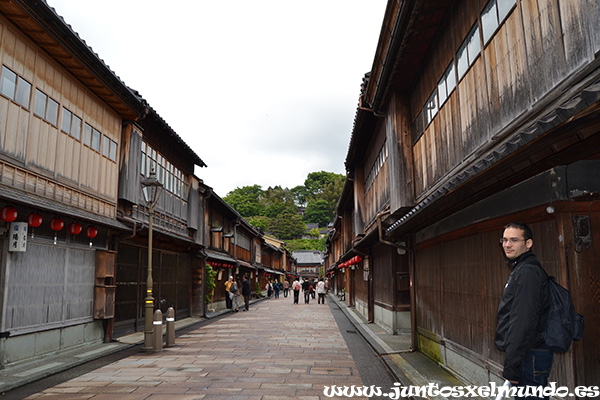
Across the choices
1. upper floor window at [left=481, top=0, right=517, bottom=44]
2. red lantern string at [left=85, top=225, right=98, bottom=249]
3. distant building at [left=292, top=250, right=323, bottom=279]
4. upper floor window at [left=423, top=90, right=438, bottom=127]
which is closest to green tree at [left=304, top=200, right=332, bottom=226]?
distant building at [left=292, top=250, right=323, bottom=279]

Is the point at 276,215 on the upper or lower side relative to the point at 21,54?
upper

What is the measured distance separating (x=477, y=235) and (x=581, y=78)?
3.25 m

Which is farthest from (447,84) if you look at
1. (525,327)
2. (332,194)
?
(332,194)

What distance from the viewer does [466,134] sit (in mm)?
7902

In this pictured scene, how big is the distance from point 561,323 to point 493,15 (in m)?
4.90

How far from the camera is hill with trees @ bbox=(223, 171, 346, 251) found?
4173 inches

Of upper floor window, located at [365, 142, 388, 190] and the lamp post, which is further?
upper floor window, located at [365, 142, 388, 190]

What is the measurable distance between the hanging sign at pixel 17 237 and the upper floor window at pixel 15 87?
2703mm

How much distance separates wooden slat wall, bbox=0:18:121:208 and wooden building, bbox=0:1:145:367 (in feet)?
0.08

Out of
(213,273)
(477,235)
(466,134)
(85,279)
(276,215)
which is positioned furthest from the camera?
(276,215)

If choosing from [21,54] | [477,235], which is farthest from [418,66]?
[21,54]

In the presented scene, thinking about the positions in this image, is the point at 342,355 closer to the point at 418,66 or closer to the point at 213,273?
the point at 418,66

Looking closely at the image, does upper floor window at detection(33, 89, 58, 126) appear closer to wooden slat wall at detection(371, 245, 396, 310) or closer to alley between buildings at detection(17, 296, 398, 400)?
alley between buildings at detection(17, 296, 398, 400)

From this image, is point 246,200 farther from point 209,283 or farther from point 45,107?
point 45,107
